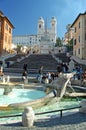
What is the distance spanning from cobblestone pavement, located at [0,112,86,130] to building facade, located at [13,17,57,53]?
74.8 metres

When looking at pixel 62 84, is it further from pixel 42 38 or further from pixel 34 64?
pixel 42 38

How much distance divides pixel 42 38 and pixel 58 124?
82.0 metres

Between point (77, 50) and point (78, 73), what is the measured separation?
31348 mm

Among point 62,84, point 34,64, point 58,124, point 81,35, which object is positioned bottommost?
point 58,124

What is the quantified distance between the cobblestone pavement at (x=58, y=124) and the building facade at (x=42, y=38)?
74828 mm

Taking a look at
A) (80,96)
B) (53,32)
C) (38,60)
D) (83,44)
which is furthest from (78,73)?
(53,32)

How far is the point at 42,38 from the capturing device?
89.9 meters

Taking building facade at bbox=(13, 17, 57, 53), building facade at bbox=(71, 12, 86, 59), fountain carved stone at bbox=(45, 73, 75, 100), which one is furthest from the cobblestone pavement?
building facade at bbox=(13, 17, 57, 53)

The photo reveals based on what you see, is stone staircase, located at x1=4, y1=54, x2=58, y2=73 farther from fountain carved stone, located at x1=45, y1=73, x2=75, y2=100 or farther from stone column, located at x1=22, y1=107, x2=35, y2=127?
stone column, located at x1=22, y1=107, x2=35, y2=127

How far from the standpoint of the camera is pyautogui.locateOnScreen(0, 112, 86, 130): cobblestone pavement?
27.1ft

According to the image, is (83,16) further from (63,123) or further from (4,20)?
(63,123)

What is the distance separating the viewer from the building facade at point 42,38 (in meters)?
87.3

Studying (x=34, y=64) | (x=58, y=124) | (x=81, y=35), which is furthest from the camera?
(x=81, y=35)

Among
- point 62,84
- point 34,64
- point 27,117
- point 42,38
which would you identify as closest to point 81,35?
point 34,64
